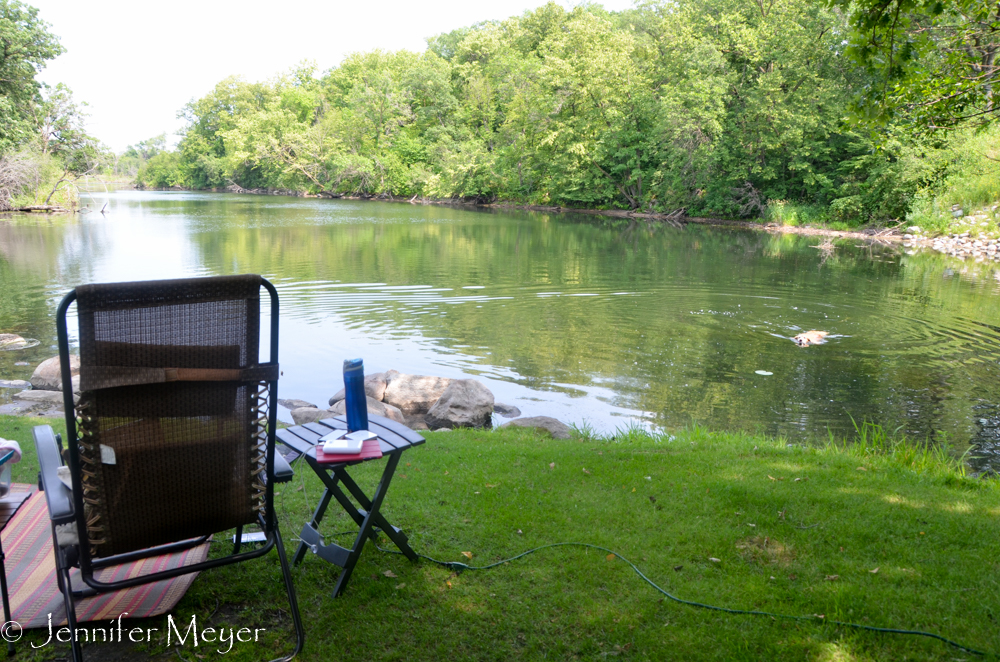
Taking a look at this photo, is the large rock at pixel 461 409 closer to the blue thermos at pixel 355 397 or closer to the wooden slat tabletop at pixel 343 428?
the wooden slat tabletop at pixel 343 428

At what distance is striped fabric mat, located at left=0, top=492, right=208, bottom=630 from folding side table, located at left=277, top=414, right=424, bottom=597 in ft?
1.81

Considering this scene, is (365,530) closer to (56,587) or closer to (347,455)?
(347,455)

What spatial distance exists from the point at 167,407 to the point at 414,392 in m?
5.97

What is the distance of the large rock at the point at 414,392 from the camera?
8203 mm

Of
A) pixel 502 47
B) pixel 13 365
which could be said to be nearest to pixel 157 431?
pixel 13 365

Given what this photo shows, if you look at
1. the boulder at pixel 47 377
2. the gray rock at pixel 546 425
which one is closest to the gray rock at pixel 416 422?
the gray rock at pixel 546 425

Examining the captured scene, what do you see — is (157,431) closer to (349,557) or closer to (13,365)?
(349,557)

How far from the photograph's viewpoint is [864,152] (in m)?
33.4

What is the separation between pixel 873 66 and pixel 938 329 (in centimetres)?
1024

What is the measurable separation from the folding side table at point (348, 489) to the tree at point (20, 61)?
40.7m

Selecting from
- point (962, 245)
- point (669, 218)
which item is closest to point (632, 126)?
point (669, 218)

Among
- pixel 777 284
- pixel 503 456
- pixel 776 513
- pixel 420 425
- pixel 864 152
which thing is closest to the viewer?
pixel 776 513

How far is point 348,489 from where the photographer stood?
3.10 metres

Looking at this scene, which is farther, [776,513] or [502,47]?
[502,47]
